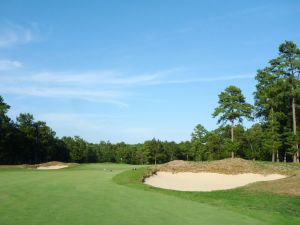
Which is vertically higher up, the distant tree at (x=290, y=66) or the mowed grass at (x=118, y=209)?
the distant tree at (x=290, y=66)

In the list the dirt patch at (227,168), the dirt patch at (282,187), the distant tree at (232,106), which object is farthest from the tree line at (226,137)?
the dirt patch at (282,187)

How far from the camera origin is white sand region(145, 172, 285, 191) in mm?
22609

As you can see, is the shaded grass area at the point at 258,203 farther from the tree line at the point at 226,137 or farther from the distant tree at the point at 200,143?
the distant tree at the point at 200,143

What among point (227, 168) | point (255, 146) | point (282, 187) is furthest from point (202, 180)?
point (255, 146)

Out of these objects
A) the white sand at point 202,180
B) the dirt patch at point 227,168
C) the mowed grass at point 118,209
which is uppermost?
the dirt patch at point 227,168

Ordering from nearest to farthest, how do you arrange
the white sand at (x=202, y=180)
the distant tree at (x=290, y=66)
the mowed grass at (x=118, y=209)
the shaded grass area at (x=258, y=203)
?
the mowed grass at (x=118, y=209) < the shaded grass area at (x=258, y=203) < the white sand at (x=202, y=180) < the distant tree at (x=290, y=66)

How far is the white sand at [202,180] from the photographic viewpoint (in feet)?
74.2

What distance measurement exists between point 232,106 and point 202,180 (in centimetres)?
2998

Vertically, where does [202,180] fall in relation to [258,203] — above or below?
above

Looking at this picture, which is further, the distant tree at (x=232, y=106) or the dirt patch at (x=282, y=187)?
the distant tree at (x=232, y=106)

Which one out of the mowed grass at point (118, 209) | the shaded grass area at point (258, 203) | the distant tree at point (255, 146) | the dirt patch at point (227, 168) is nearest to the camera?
the mowed grass at point (118, 209)

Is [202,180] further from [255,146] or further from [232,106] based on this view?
[255,146]

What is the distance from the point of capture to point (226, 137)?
258 feet

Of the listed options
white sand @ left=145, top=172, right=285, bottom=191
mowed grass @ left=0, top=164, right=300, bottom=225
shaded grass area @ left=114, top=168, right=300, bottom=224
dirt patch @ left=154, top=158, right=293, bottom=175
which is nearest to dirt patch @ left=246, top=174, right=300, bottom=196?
shaded grass area @ left=114, top=168, right=300, bottom=224
